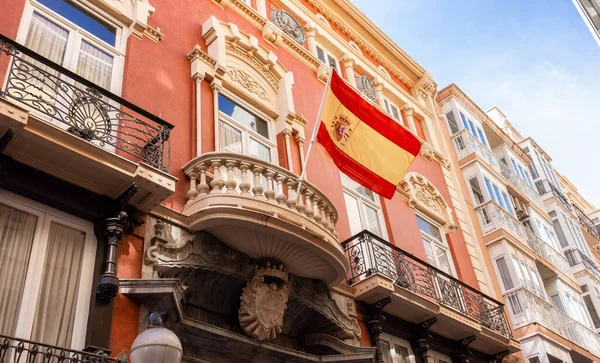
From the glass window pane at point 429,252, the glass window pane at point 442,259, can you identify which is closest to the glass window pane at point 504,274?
the glass window pane at point 442,259

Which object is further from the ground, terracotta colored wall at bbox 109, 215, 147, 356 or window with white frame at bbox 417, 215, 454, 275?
window with white frame at bbox 417, 215, 454, 275

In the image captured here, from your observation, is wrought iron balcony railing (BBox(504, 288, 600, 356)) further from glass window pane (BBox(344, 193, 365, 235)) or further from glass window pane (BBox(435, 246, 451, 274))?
glass window pane (BBox(344, 193, 365, 235))

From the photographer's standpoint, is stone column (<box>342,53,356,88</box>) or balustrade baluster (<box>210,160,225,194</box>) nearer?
balustrade baluster (<box>210,160,225,194</box>)

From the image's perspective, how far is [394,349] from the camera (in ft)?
39.9

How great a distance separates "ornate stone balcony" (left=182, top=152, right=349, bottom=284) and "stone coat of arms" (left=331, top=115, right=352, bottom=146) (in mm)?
1614

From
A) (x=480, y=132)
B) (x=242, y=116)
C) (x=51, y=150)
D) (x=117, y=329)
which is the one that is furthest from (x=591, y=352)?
(x=51, y=150)

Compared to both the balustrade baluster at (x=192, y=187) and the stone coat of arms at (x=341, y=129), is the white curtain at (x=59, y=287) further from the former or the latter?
the stone coat of arms at (x=341, y=129)

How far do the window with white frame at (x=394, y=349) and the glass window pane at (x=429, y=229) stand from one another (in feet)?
14.3

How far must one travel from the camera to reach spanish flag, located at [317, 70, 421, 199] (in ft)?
38.2

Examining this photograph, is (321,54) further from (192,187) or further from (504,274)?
(192,187)

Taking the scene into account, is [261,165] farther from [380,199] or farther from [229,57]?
[380,199]

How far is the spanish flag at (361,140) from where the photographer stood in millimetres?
11656

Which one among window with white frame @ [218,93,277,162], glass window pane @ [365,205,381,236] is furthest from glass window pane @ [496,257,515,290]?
window with white frame @ [218,93,277,162]

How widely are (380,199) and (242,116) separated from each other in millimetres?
4659
